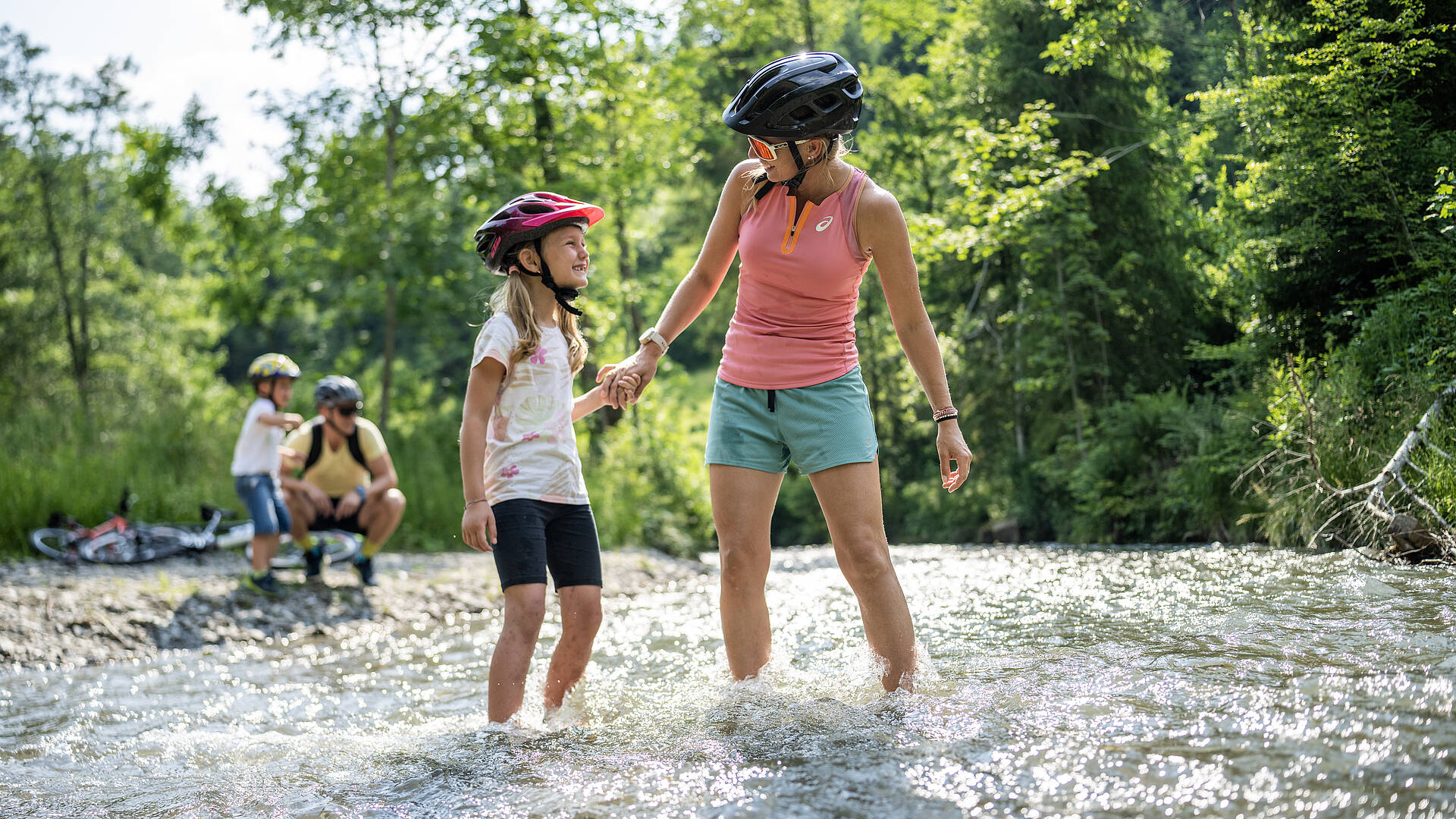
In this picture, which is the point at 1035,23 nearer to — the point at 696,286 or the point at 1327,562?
the point at 1327,562

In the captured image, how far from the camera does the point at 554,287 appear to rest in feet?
13.0

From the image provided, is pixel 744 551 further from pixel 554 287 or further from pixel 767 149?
pixel 767 149

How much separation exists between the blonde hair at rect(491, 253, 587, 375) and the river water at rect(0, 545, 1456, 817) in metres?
1.29

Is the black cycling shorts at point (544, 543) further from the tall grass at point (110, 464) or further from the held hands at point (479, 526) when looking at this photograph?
the tall grass at point (110, 464)

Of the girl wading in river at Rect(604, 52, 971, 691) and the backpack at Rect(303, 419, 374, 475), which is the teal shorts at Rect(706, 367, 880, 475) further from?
the backpack at Rect(303, 419, 374, 475)

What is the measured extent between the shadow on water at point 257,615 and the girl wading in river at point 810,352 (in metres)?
4.52

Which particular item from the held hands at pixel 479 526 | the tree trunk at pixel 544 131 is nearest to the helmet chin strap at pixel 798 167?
the held hands at pixel 479 526

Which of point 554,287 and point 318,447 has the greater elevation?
point 554,287

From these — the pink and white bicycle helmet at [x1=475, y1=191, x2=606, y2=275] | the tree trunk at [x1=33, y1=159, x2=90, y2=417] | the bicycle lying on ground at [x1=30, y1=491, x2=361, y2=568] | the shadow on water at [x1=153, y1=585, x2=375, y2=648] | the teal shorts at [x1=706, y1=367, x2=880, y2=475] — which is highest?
the tree trunk at [x1=33, y1=159, x2=90, y2=417]

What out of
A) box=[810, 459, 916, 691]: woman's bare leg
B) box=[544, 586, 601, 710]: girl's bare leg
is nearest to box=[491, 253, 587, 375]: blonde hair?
box=[544, 586, 601, 710]: girl's bare leg

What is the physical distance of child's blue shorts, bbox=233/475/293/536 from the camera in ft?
26.3

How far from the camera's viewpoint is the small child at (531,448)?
3.58 metres

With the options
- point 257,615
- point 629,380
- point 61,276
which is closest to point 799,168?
point 629,380

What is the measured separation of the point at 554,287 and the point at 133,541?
28.9 ft
